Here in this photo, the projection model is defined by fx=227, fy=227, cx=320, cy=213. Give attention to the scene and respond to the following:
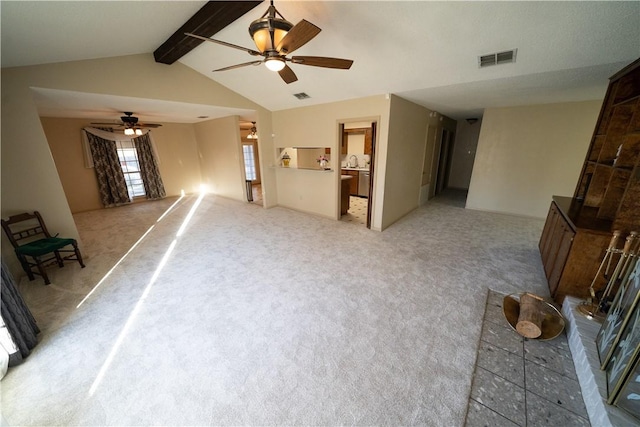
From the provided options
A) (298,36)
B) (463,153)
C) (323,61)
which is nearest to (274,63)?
(298,36)

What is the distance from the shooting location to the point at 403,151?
14.4 ft

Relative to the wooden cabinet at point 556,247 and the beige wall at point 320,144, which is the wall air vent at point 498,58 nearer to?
the beige wall at point 320,144

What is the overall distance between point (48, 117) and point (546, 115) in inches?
409

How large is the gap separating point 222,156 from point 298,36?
5491 mm

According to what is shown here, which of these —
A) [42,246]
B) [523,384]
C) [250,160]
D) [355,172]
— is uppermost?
[250,160]

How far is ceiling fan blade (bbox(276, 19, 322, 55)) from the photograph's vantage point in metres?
1.57

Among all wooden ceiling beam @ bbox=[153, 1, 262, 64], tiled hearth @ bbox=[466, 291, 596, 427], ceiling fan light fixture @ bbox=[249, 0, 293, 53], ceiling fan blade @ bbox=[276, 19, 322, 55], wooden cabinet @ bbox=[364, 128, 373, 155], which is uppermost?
wooden ceiling beam @ bbox=[153, 1, 262, 64]

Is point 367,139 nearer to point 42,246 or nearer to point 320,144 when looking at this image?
point 320,144

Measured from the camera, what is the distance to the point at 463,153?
7598mm

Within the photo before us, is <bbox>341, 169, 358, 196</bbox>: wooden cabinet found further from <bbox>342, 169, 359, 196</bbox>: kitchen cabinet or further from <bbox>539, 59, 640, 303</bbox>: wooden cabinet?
<bbox>539, 59, 640, 303</bbox>: wooden cabinet

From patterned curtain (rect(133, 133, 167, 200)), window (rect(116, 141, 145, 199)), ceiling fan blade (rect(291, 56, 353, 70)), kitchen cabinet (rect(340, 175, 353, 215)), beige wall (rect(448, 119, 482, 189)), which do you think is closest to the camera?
ceiling fan blade (rect(291, 56, 353, 70))

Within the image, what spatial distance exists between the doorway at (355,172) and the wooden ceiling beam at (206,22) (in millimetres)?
3177

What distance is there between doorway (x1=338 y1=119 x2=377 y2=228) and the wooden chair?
435 centimetres

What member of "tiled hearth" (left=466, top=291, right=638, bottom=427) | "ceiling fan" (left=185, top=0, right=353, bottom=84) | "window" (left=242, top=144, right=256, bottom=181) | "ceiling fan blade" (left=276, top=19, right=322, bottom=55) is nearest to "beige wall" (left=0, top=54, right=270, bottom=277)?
"ceiling fan" (left=185, top=0, right=353, bottom=84)
